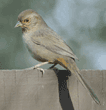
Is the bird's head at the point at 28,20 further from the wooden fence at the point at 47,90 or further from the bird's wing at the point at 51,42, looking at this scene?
the wooden fence at the point at 47,90

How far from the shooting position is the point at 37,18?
95.5 inches

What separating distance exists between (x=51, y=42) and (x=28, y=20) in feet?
1.51

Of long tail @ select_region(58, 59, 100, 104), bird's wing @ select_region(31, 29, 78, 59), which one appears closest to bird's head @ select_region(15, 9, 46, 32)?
bird's wing @ select_region(31, 29, 78, 59)

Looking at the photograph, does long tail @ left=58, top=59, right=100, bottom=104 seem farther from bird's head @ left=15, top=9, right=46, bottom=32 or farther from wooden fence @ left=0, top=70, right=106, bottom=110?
bird's head @ left=15, top=9, right=46, bottom=32

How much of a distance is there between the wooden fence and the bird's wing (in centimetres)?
29

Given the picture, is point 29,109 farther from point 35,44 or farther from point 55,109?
point 35,44

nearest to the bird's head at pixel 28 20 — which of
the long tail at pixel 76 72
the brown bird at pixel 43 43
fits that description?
the brown bird at pixel 43 43

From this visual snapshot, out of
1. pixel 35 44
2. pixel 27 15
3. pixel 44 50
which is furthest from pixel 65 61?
pixel 27 15

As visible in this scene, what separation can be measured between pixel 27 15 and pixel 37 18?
0.16 m

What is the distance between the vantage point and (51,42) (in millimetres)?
2264

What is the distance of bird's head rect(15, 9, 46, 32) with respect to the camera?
2.33m

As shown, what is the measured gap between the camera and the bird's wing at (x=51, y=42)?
2.14 m

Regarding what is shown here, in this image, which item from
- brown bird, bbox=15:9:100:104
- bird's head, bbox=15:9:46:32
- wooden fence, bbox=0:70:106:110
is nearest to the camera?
wooden fence, bbox=0:70:106:110

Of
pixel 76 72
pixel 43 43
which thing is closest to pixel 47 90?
pixel 76 72
